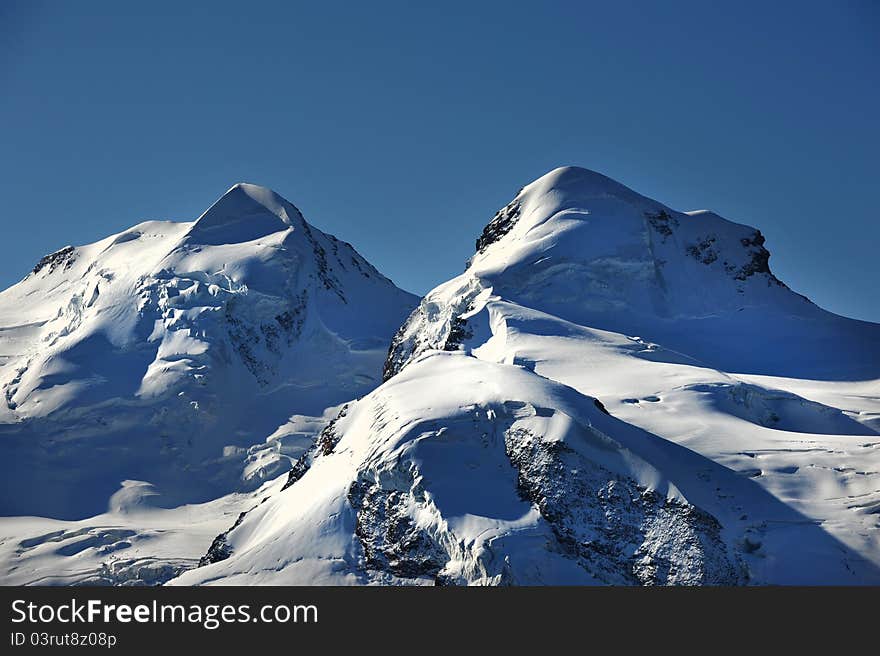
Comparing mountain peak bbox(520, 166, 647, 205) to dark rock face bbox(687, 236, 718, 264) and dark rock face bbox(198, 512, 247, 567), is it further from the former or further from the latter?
dark rock face bbox(198, 512, 247, 567)

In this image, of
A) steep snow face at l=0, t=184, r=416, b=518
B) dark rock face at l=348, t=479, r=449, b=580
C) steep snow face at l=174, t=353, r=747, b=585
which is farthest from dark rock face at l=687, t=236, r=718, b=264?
dark rock face at l=348, t=479, r=449, b=580

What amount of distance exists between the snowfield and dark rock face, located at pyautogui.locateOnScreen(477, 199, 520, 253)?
31 cm

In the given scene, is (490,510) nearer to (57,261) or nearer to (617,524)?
(617,524)

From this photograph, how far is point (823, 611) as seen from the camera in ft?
153

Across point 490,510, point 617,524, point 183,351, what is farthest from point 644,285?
point 490,510

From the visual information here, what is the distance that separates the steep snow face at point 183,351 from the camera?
315ft

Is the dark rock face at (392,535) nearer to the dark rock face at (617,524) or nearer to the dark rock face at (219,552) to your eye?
the dark rock face at (617,524)

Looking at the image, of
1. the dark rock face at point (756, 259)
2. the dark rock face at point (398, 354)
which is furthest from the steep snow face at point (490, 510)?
the dark rock face at point (756, 259)

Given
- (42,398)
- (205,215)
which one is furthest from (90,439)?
(205,215)

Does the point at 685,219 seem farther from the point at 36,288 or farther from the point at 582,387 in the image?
the point at 36,288

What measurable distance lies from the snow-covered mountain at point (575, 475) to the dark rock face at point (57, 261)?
49.4 m

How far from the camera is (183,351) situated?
105000 millimetres

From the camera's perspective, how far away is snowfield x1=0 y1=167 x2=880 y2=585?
57719mm

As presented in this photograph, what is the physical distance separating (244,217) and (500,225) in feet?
79.9
